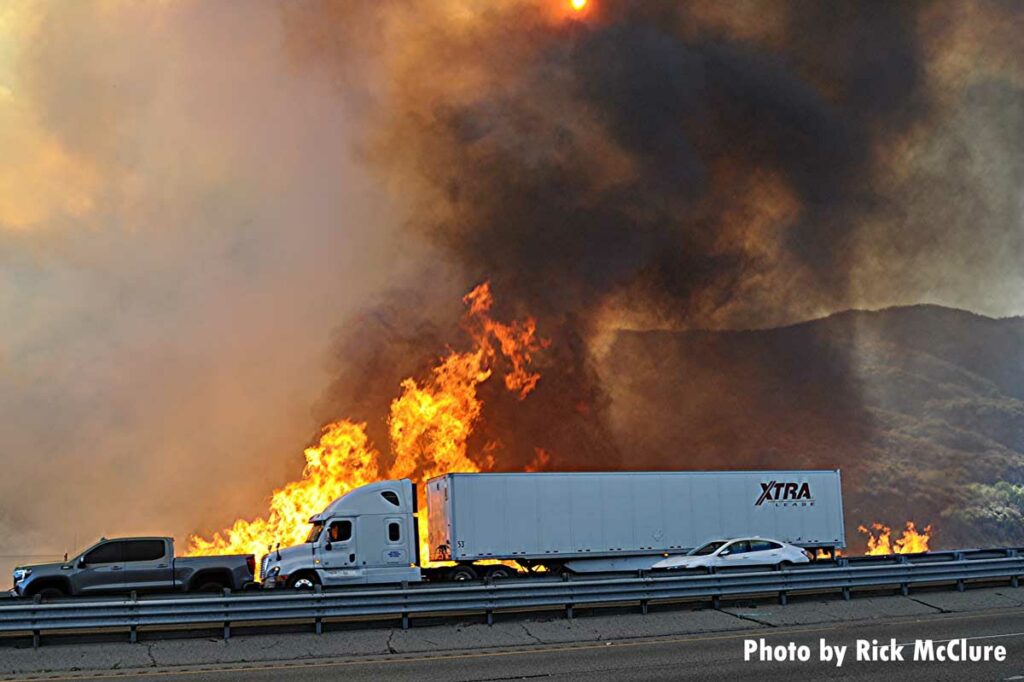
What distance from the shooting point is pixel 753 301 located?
9556 centimetres

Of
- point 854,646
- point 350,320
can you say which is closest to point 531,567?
point 854,646

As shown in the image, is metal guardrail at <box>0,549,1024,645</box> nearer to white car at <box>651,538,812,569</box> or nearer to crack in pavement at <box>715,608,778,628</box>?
crack in pavement at <box>715,608,778,628</box>

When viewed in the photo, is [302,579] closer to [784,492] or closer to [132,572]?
[132,572]

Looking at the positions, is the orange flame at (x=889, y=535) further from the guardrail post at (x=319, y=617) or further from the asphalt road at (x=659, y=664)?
the guardrail post at (x=319, y=617)

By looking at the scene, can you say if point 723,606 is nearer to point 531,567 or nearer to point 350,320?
point 531,567

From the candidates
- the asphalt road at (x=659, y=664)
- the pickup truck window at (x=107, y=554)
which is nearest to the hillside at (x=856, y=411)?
the pickup truck window at (x=107, y=554)

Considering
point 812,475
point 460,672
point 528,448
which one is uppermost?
point 528,448

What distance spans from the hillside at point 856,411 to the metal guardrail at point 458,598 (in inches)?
1884

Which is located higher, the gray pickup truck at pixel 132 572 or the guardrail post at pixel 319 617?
the gray pickup truck at pixel 132 572

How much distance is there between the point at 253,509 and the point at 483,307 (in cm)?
1599

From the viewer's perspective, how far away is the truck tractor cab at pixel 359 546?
1023 inches

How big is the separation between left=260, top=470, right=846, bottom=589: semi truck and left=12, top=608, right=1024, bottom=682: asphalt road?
10.6 metres

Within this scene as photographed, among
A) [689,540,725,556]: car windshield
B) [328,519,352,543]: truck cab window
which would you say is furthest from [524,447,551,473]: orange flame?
[328,519,352,543]: truck cab window

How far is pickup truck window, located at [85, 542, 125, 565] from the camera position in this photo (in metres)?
24.5
